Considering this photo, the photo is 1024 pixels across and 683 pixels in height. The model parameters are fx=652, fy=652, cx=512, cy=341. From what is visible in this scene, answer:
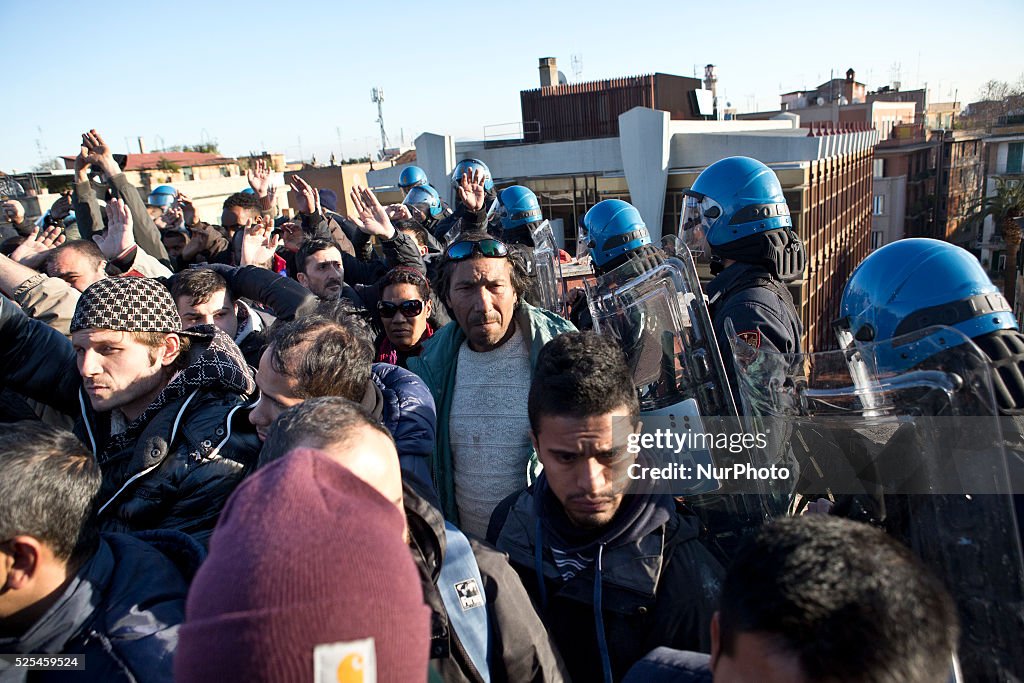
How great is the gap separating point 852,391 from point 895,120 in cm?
5085

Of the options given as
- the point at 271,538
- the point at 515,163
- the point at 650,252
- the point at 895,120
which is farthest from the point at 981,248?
the point at 271,538

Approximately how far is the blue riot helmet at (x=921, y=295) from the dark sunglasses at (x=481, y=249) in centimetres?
148

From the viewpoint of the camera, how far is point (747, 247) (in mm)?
3396

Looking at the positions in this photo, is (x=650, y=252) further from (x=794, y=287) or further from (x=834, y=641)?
(x=794, y=287)

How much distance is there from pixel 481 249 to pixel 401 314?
0.83m

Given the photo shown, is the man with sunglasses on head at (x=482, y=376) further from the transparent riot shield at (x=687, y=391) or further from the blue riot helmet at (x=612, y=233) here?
the blue riot helmet at (x=612, y=233)

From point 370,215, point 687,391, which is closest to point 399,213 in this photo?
point 370,215

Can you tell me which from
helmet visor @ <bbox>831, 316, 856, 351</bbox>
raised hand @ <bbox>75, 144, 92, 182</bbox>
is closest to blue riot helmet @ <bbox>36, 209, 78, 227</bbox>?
raised hand @ <bbox>75, 144, 92, 182</bbox>

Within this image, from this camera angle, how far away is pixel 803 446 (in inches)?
74.7

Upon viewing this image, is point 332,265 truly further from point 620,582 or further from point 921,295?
point 921,295

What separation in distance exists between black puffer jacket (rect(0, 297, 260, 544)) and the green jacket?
30.7 inches

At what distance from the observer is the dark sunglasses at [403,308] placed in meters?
3.66

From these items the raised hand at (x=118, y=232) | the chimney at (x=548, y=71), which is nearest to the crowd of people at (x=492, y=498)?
the raised hand at (x=118, y=232)

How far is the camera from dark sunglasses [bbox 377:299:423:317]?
3658 mm
